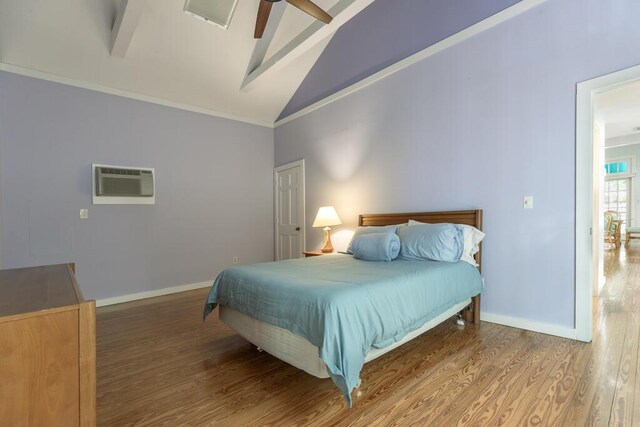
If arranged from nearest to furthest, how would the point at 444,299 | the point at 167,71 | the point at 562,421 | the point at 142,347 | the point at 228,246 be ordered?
1. the point at 562,421
2. the point at 444,299
3. the point at 142,347
4. the point at 167,71
5. the point at 228,246

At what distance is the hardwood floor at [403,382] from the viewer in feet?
5.00

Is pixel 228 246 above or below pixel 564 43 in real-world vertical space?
below

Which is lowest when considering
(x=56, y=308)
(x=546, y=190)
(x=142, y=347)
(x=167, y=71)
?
(x=142, y=347)

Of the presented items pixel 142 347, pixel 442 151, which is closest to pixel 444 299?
pixel 442 151

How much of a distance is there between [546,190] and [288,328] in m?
2.36

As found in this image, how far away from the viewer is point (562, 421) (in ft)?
4.75

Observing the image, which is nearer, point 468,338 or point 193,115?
point 468,338

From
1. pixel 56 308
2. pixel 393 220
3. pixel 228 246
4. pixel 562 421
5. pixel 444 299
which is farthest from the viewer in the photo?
pixel 228 246

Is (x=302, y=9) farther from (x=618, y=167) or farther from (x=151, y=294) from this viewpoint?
(x=618, y=167)

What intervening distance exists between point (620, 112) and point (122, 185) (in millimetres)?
→ 7446

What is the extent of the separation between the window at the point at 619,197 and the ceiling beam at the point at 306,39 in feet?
26.9

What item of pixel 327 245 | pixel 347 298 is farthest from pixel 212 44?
pixel 347 298

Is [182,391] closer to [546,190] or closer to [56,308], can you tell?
[56,308]

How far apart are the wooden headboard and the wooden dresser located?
2892mm
